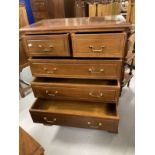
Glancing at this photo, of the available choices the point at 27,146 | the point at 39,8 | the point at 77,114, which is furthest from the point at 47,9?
the point at 27,146

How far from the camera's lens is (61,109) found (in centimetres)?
142

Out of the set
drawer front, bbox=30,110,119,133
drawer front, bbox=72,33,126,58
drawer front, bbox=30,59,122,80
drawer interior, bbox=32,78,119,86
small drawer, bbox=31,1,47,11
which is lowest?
drawer front, bbox=30,110,119,133

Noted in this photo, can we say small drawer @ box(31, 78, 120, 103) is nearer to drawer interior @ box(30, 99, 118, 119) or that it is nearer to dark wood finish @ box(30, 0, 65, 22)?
drawer interior @ box(30, 99, 118, 119)

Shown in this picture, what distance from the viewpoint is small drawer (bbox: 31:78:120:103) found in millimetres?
1248

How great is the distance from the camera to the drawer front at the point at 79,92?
1.25m

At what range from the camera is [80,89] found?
1293 millimetres

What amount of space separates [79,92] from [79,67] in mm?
216

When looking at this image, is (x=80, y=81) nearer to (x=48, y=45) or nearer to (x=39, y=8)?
(x=48, y=45)

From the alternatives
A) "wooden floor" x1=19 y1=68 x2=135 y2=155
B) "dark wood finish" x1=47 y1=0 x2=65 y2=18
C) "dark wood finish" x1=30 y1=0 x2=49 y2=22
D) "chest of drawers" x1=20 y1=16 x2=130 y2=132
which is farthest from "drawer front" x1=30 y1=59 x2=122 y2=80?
"dark wood finish" x1=30 y1=0 x2=49 y2=22

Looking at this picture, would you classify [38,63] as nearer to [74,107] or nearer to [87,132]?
[74,107]

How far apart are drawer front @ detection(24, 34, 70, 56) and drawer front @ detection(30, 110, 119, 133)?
20.2 inches

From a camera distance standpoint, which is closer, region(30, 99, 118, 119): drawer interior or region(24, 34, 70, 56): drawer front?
region(24, 34, 70, 56): drawer front
